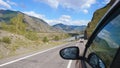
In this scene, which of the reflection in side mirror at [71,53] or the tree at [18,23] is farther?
the tree at [18,23]

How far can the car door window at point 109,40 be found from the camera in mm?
2201

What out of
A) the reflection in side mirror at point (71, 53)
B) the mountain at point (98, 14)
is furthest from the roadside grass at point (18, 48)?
the reflection in side mirror at point (71, 53)

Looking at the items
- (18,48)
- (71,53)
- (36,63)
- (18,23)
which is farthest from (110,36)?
(18,23)

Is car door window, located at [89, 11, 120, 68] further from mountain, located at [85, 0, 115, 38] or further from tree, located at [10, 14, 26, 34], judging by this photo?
tree, located at [10, 14, 26, 34]

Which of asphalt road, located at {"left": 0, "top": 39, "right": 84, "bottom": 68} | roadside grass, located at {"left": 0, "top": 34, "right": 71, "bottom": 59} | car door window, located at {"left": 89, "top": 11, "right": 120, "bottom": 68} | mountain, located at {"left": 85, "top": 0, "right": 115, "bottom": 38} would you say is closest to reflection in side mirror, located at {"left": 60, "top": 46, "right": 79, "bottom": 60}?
car door window, located at {"left": 89, "top": 11, "right": 120, "bottom": 68}

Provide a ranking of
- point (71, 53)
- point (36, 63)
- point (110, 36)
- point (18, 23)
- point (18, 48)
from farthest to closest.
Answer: point (18, 23), point (18, 48), point (36, 63), point (71, 53), point (110, 36)

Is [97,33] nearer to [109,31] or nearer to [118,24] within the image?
[109,31]

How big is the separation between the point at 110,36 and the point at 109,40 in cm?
7

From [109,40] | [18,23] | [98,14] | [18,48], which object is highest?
[18,23]

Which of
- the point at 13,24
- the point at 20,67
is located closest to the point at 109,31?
the point at 20,67

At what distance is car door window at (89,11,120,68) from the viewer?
2201mm

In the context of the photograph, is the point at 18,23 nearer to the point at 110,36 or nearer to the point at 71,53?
the point at 71,53

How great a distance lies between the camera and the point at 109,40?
8.48 feet

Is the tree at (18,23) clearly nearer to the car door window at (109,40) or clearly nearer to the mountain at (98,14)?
the mountain at (98,14)
